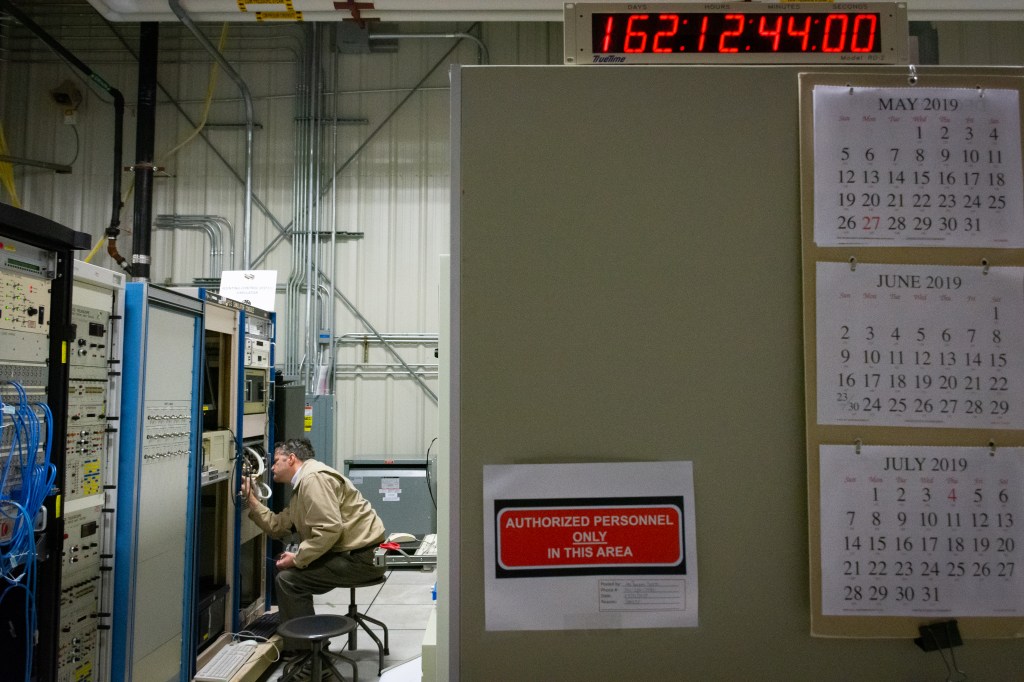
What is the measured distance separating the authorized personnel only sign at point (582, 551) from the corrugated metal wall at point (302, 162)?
4878mm

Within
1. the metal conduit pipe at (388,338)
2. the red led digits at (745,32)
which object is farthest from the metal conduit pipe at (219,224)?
the red led digits at (745,32)

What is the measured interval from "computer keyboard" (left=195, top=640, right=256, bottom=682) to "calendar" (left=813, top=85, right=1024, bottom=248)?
3491mm

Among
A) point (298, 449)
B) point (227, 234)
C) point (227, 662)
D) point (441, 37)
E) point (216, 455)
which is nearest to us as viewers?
point (227, 662)

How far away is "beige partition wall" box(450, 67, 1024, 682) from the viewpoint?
42.3 inches

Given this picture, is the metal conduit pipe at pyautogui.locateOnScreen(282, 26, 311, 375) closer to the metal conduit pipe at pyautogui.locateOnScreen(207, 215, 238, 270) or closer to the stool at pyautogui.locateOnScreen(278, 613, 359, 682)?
the metal conduit pipe at pyautogui.locateOnScreen(207, 215, 238, 270)

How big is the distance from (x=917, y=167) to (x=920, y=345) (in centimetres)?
30

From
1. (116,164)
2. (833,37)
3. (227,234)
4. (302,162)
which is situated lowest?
(833,37)

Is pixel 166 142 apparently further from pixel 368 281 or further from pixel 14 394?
pixel 14 394

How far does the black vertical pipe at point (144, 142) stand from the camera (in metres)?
5.45

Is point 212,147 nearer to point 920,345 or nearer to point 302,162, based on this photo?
point 302,162

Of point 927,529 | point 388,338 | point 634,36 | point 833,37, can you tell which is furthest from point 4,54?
point 927,529

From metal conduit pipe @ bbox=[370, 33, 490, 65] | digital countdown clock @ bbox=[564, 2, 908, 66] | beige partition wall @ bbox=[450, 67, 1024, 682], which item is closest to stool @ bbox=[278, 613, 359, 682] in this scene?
beige partition wall @ bbox=[450, 67, 1024, 682]

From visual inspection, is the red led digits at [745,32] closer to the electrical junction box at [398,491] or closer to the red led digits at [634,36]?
the red led digits at [634,36]

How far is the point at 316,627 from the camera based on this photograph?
3.25 meters
